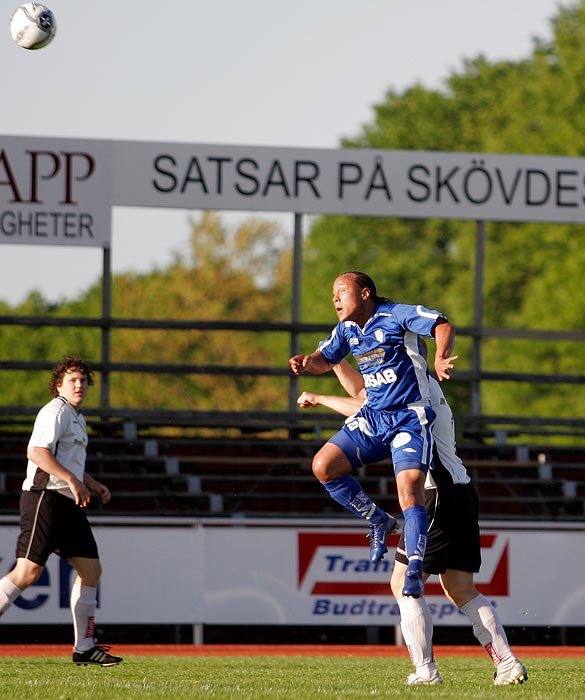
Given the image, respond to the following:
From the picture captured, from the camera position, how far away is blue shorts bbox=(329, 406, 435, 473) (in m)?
7.78

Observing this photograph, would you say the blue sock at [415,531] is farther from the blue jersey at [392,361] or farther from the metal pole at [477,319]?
the metal pole at [477,319]

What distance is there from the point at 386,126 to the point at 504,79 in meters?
4.18

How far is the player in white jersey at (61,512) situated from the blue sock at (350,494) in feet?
5.87

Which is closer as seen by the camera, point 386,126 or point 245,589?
point 245,589

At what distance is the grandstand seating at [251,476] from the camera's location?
16.7 metres

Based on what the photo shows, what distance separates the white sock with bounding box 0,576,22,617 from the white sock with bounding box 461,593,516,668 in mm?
2927

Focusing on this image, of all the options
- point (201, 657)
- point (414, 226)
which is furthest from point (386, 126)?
point (201, 657)

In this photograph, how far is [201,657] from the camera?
11.9m

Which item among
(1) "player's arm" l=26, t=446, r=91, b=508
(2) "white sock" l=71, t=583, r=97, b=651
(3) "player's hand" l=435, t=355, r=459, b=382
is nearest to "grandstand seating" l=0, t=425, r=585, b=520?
(2) "white sock" l=71, t=583, r=97, b=651

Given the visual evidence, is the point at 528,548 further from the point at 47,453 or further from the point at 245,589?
the point at 47,453

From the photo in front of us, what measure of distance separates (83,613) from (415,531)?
2811 mm

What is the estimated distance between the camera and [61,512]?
932 cm

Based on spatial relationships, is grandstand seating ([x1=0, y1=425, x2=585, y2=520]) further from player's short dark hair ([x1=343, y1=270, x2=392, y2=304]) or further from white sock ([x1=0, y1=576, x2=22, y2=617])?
player's short dark hair ([x1=343, y1=270, x2=392, y2=304])

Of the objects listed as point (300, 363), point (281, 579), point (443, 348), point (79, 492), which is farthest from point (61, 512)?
point (281, 579)
